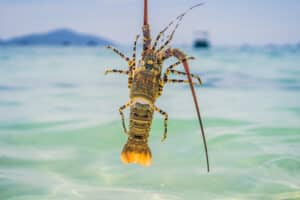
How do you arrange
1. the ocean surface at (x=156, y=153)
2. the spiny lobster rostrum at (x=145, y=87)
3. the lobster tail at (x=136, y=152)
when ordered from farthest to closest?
the ocean surface at (x=156, y=153)
the lobster tail at (x=136, y=152)
the spiny lobster rostrum at (x=145, y=87)

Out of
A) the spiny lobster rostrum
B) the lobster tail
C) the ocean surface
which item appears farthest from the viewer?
the ocean surface

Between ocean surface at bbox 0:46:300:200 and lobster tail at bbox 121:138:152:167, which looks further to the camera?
ocean surface at bbox 0:46:300:200

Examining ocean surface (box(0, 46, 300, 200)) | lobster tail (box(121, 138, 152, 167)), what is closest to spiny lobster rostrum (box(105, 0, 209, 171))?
lobster tail (box(121, 138, 152, 167))

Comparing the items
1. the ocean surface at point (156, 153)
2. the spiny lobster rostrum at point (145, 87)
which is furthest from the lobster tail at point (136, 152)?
the ocean surface at point (156, 153)

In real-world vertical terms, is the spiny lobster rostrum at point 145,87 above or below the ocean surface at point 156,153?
above

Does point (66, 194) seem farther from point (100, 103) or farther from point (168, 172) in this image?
point (100, 103)

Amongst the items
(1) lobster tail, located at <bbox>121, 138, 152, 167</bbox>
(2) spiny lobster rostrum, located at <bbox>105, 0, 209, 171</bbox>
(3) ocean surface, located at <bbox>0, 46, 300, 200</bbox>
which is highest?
(2) spiny lobster rostrum, located at <bbox>105, 0, 209, 171</bbox>

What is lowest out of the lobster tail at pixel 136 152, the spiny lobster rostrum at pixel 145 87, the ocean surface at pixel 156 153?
the ocean surface at pixel 156 153

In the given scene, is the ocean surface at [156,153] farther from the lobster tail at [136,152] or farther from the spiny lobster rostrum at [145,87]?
the lobster tail at [136,152]

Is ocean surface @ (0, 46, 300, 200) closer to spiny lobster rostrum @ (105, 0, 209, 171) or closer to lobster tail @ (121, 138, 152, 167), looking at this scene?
spiny lobster rostrum @ (105, 0, 209, 171)
